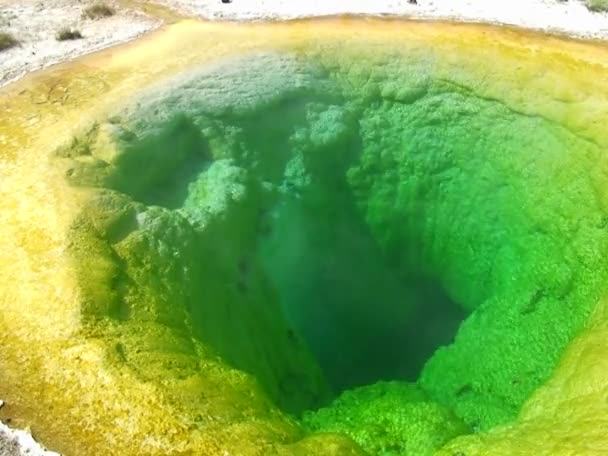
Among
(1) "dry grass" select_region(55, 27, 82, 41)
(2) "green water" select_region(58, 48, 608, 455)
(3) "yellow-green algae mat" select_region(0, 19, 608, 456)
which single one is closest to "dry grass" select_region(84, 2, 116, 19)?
(1) "dry grass" select_region(55, 27, 82, 41)


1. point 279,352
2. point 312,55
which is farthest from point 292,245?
point 312,55

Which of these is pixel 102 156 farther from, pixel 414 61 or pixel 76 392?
pixel 414 61

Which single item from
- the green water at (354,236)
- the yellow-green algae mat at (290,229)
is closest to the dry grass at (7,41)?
the yellow-green algae mat at (290,229)

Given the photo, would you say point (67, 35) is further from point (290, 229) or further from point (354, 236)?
point (354, 236)

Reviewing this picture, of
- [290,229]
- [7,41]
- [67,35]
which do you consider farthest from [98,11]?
[290,229]

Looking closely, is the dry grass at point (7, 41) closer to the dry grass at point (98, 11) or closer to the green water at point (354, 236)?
the dry grass at point (98, 11)

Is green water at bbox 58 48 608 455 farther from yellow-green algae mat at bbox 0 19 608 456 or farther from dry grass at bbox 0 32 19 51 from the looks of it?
dry grass at bbox 0 32 19 51

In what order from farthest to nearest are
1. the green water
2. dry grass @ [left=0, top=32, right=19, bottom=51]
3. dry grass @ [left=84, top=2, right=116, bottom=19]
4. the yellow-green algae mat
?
1. dry grass @ [left=84, top=2, right=116, bottom=19]
2. dry grass @ [left=0, top=32, right=19, bottom=51]
3. the green water
4. the yellow-green algae mat
